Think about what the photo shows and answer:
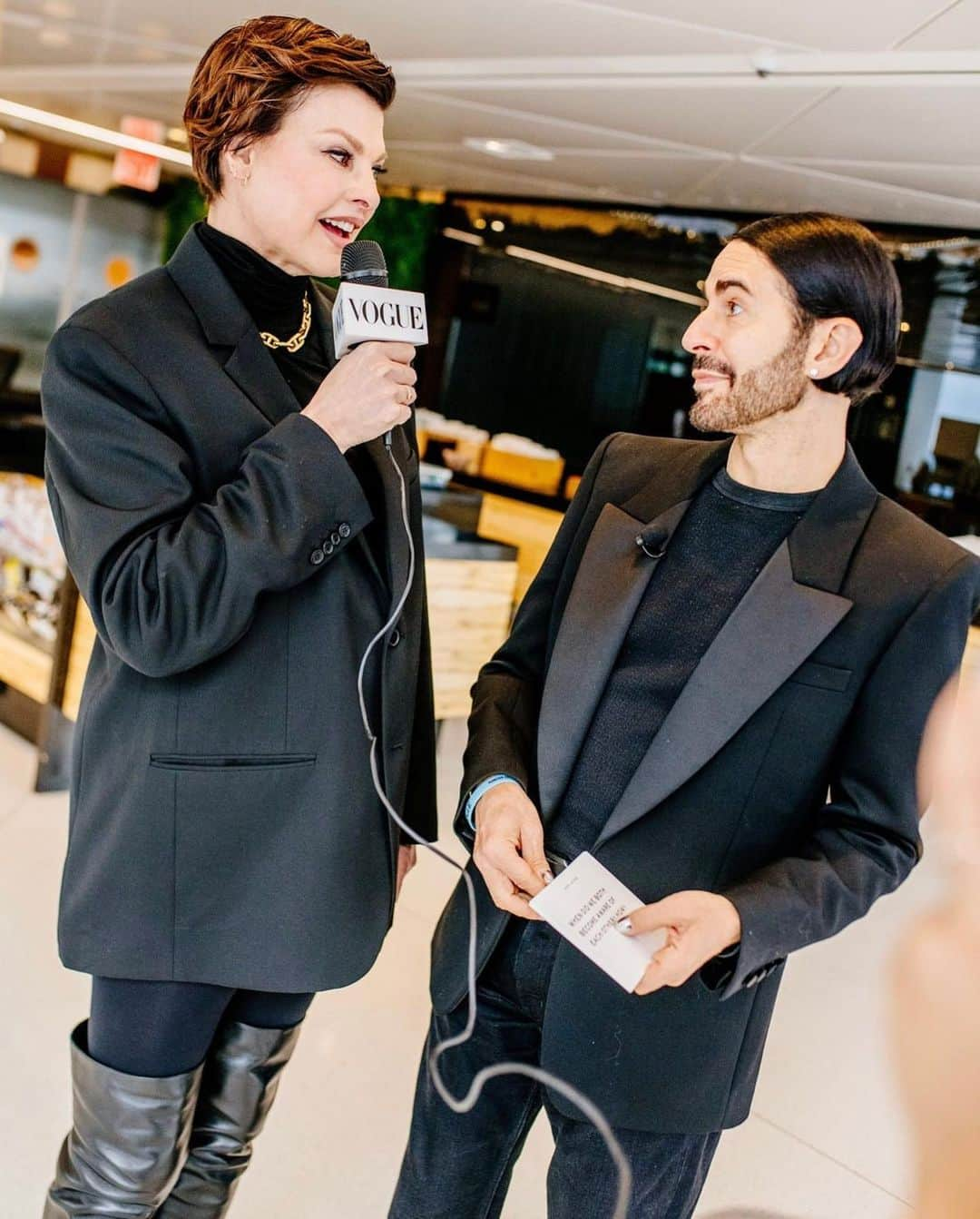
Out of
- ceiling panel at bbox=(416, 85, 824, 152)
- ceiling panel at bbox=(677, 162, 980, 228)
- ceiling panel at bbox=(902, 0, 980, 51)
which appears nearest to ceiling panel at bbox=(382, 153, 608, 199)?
ceiling panel at bbox=(677, 162, 980, 228)

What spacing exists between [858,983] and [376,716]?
2975 mm

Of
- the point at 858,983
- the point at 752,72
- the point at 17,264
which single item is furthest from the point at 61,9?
the point at 17,264

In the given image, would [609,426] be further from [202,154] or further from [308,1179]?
[202,154]

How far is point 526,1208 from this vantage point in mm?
2445

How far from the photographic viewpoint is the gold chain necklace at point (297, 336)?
1.49 metres

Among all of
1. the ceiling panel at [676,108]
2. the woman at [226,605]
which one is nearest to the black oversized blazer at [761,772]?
the woman at [226,605]

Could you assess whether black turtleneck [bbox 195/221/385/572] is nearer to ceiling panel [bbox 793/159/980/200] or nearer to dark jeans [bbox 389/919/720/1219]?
dark jeans [bbox 389/919/720/1219]

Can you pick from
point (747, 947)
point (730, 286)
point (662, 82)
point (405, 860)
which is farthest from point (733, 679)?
point (662, 82)

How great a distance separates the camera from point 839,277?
145 centimetres

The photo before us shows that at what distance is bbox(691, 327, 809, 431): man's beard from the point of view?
4.78 feet

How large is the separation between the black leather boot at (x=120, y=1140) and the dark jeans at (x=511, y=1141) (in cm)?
33

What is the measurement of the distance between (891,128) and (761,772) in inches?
142

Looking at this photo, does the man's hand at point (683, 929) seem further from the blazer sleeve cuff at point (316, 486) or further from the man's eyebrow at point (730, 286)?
the man's eyebrow at point (730, 286)

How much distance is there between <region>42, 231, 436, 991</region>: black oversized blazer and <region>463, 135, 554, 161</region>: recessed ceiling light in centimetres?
529
